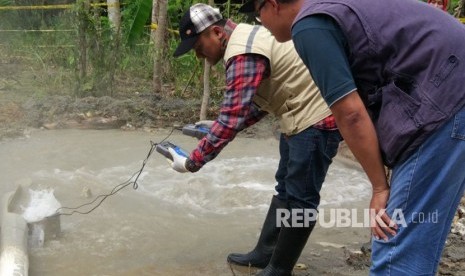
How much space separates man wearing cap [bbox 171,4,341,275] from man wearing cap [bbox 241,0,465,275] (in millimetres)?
1039

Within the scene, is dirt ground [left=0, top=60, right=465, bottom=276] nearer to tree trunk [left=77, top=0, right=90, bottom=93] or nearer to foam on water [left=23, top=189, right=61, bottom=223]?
tree trunk [left=77, top=0, right=90, bottom=93]

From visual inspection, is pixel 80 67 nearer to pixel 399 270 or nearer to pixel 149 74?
pixel 149 74

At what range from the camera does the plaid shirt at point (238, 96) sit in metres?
2.86

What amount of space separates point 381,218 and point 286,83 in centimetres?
128

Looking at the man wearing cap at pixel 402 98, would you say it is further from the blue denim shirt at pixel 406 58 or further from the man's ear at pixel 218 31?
the man's ear at pixel 218 31

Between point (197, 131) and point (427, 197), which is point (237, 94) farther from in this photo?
point (427, 197)

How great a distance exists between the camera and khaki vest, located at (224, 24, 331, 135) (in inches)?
115

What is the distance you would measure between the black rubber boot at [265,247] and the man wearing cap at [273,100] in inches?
9.7

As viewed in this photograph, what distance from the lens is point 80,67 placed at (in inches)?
304

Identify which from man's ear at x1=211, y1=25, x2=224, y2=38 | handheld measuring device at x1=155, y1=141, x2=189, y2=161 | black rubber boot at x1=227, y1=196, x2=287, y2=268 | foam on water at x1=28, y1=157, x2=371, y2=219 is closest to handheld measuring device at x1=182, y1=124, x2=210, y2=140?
handheld measuring device at x1=155, y1=141, x2=189, y2=161

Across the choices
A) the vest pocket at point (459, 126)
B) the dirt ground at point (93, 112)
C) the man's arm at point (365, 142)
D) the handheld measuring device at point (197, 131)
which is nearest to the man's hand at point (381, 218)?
the man's arm at point (365, 142)

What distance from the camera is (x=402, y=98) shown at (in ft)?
6.01

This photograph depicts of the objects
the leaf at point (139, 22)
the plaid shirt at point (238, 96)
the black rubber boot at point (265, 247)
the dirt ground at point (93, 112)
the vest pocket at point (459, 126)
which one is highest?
the vest pocket at point (459, 126)

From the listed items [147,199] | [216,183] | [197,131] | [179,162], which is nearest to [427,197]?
[179,162]
